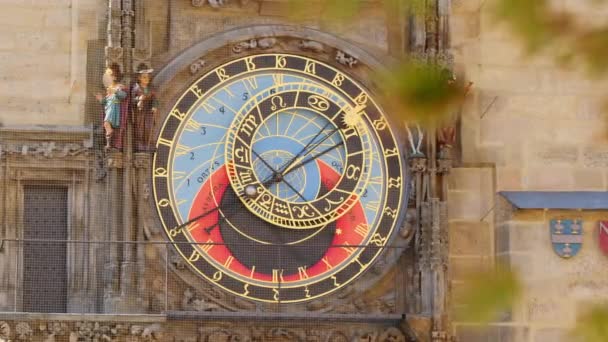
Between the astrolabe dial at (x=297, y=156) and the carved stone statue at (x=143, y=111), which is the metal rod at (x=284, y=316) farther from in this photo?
the carved stone statue at (x=143, y=111)

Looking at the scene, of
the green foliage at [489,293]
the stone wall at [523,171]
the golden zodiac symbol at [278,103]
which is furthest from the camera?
the stone wall at [523,171]

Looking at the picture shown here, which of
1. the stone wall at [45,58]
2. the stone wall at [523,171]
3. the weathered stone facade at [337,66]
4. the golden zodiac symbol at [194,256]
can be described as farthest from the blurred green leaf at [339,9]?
the stone wall at [523,171]

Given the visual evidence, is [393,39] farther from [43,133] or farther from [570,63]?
[570,63]

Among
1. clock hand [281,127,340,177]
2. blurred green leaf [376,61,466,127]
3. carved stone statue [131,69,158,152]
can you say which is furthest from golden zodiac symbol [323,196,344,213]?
blurred green leaf [376,61,466,127]

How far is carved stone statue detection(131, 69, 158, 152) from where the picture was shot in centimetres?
948

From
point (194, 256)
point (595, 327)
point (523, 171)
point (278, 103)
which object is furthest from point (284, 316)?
point (595, 327)

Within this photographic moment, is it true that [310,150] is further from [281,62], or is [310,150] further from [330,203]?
[281,62]

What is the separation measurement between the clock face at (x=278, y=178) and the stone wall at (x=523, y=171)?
57 centimetres

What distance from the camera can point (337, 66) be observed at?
9.91m

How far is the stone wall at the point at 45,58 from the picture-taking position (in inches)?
379

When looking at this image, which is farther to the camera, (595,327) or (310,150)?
(310,150)

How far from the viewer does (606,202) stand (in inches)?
395

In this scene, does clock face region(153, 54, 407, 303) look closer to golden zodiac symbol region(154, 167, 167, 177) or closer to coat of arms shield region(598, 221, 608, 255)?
golden zodiac symbol region(154, 167, 167, 177)

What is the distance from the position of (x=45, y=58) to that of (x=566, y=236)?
3.54m
